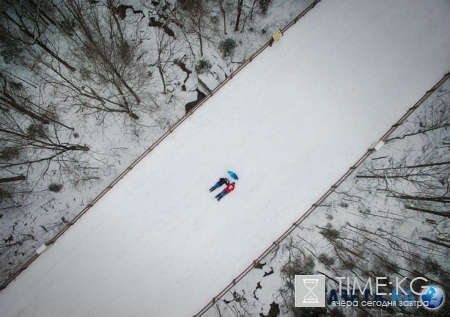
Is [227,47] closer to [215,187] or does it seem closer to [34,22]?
[215,187]

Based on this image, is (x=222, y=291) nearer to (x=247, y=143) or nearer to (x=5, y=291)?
(x=247, y=143)

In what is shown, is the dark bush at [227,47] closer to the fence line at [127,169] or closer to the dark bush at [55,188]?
the fence line at [127,169]

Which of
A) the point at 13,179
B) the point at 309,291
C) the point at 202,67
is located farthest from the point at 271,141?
the point at 13,179

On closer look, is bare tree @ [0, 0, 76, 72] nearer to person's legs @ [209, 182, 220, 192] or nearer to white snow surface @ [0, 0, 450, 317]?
white snow surface @ [0, 0, 450, 317]

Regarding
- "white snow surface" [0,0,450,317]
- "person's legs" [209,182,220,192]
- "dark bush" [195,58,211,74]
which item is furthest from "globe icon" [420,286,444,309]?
"dark bush" [195,58,211,74]

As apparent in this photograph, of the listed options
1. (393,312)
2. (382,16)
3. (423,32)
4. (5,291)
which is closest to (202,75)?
(382,16)

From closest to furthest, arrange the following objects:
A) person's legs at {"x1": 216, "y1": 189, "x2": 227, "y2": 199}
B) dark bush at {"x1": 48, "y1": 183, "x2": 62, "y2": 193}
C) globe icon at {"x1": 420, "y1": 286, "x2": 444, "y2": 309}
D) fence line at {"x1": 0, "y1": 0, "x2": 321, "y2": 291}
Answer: fence line at {"x1": 0, "y1": 0, "x2": 321, "y2": 291}
person's legs at {"x1": 216, "y1": 189, "x2": 227, "y2": 199}
globe icon at {"x1": 420, "y1": 286, "x2": 444, "y2": 309}
dark bush at {"x1": 48, "y1": 183, "x2": 62, "y2": 193}
